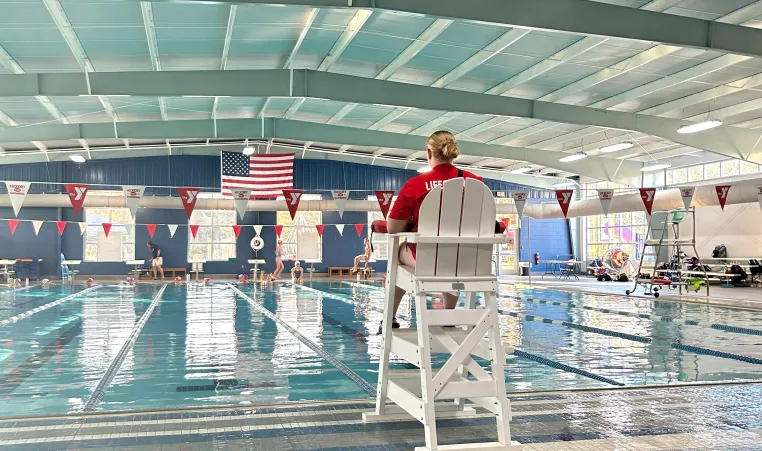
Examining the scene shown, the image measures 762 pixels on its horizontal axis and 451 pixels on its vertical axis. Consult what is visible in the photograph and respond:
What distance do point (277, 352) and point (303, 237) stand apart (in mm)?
21625

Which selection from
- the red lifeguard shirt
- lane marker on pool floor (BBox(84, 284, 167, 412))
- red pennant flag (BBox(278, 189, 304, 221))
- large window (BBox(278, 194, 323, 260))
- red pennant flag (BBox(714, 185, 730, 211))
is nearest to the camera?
the red lifeguard shirt

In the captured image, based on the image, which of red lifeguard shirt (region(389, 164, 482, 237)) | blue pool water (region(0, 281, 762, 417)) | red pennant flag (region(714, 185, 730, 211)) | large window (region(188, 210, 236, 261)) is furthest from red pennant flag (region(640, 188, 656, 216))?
large window (region(188, 210, 236, 261))

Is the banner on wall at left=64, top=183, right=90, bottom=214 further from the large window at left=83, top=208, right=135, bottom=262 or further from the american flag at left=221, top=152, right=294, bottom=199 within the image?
the large window at left=83, top=208, right=135, bottom=262

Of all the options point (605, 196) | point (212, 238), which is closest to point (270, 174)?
point (212, 238)

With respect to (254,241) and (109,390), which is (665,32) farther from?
(254,241)

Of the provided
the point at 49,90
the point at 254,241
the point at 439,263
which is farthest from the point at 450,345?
the point at 254,241

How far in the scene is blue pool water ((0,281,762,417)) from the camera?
471 centimetres

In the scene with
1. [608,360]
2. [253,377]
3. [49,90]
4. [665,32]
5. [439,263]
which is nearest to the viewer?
[439,263]

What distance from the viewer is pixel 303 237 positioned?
1107 inches

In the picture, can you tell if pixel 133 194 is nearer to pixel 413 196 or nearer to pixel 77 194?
pixel 77 194

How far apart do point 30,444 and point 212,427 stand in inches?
33.4

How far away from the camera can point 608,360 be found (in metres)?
6.04

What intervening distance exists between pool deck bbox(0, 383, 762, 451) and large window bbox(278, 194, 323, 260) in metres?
24.1

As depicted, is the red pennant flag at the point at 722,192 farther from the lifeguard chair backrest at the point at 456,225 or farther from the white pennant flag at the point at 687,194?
the lifeguard chair backrest at the point at 456,225
